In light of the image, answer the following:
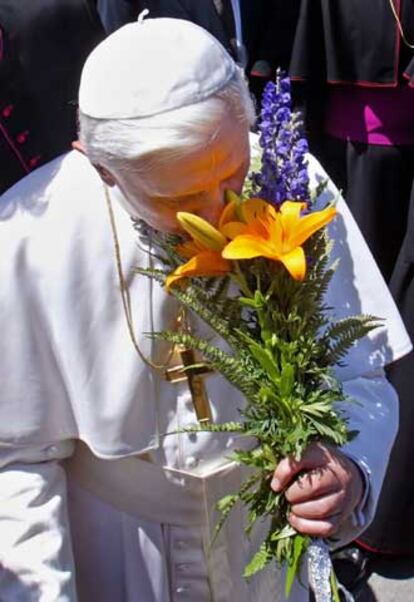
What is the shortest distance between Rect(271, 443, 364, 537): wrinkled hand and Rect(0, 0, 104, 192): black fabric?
1.26m

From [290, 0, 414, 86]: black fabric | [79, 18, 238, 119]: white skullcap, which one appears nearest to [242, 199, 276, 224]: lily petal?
[79, 18, 238, 119]: white skullcap

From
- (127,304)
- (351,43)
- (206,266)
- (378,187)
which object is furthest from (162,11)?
(206,266)

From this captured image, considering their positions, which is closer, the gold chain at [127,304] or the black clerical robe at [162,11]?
Answer: the gold chain at [127,304]

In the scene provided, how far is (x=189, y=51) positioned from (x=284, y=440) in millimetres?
557

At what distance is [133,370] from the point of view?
177 cm

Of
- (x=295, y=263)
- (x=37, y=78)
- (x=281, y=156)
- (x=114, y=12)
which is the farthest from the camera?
(x=114, y=12)

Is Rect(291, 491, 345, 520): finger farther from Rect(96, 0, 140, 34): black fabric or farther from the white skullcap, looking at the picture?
Rect(96, 0, 140, 34): black fabric

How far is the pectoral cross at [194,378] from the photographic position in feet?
5.75

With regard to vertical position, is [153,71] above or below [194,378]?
above

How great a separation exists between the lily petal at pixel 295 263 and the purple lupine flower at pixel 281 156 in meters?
0.11

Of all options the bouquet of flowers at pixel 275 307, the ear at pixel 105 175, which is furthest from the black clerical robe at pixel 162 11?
the bouquet of flowers at pixel 275 307

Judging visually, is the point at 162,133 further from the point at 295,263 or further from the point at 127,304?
the point at 127,304

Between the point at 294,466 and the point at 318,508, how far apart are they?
0.25 ft

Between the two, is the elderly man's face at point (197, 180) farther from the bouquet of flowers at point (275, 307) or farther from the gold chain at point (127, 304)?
the gold chain at point (127, 304)
